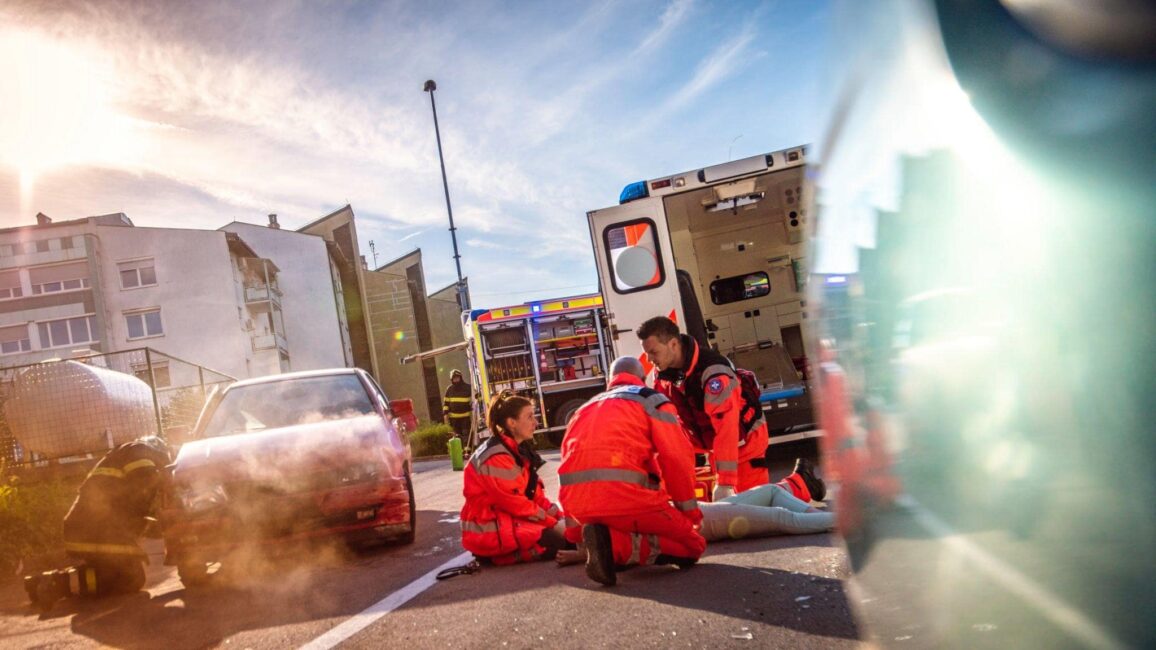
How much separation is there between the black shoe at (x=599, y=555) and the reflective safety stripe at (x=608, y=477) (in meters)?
0.24

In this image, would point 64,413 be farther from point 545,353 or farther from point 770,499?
point 770,499

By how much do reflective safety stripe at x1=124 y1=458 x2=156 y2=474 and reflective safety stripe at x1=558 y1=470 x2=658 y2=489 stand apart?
12.3ft

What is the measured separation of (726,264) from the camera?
481 inches

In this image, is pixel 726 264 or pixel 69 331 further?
pixel 69 331

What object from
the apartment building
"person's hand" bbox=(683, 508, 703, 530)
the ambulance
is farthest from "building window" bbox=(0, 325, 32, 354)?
"person's hand" bbox=(683, 508, 703, 530)

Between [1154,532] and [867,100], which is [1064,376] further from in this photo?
[867,100]

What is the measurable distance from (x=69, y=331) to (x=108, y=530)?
44200 millimetres

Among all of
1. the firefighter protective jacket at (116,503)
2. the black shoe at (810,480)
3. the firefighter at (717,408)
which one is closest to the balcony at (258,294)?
the firefighter protective jacket at (116,503)

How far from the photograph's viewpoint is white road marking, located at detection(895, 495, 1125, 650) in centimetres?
110

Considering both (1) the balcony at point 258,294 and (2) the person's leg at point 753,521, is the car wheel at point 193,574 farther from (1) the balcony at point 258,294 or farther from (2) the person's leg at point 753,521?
(1) the balcony at point 258,294

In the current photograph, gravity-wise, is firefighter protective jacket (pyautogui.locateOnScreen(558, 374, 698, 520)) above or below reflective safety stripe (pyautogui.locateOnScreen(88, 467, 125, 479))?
below

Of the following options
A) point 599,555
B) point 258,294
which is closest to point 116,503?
point 599,555

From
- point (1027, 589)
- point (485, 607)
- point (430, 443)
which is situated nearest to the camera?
point (1027, 589)

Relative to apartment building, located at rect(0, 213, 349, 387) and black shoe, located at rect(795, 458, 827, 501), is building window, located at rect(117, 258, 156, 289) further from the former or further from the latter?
black shoe, located at rect(795, 458, 827, 501)
